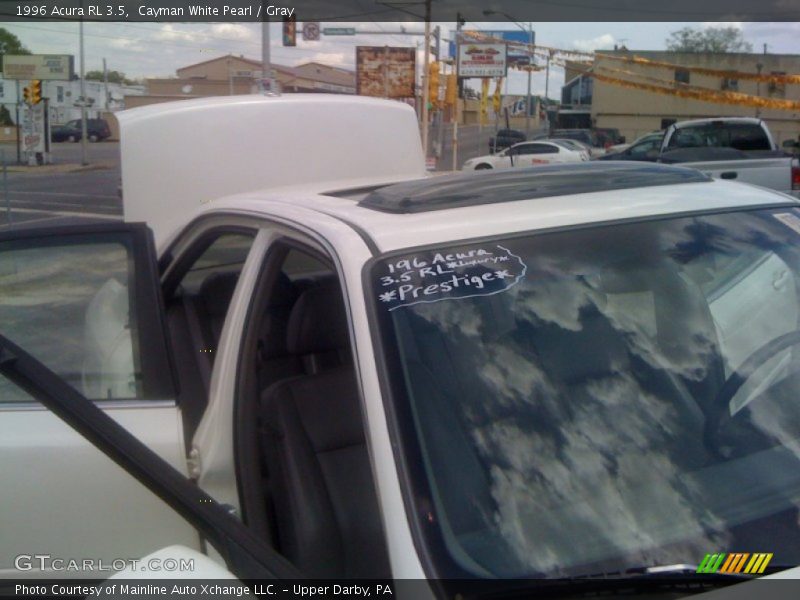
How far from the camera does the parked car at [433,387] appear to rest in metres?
1.77

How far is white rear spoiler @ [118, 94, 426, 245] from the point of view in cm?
436

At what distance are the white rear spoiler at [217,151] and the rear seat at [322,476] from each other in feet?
5.41

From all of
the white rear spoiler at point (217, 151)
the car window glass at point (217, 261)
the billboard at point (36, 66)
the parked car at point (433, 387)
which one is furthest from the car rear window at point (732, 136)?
the billboard at point (36, 66)

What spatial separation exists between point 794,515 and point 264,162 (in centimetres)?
313

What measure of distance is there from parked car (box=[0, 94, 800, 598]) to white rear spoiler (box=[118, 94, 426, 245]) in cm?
99

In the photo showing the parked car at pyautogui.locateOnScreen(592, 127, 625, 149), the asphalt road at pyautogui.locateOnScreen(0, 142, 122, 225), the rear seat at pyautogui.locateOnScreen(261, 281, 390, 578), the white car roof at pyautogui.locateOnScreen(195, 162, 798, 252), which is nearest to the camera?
the white car roof at pyautogui.locateOnScreen(195, 162, 798, 252)

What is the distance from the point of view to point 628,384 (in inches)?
80.9

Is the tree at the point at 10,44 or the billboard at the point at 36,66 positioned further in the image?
the billboard at the point at 36,66

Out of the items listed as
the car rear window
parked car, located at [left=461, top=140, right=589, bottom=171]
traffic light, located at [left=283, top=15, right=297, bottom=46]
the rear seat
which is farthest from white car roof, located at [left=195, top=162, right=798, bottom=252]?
traffic light, located at [left=283, top=15, right=297, bottom=46]

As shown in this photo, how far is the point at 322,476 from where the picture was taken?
2.54 m

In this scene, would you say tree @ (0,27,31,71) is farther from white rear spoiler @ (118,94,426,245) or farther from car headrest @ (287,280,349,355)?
car headrest @ (287,280,349,355)

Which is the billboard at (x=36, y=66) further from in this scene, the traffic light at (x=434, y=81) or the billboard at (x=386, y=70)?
the traffic light at (x=434, y=81)

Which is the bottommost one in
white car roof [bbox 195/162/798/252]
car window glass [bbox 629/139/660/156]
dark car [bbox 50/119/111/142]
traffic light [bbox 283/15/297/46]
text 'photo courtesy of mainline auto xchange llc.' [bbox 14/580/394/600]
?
dark car [bbox 50/119/111/142]

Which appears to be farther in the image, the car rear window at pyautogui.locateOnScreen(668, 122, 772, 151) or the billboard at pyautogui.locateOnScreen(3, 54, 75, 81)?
the billboard at pyautogui.locateOnScreen(3, 54, 75, 81)
